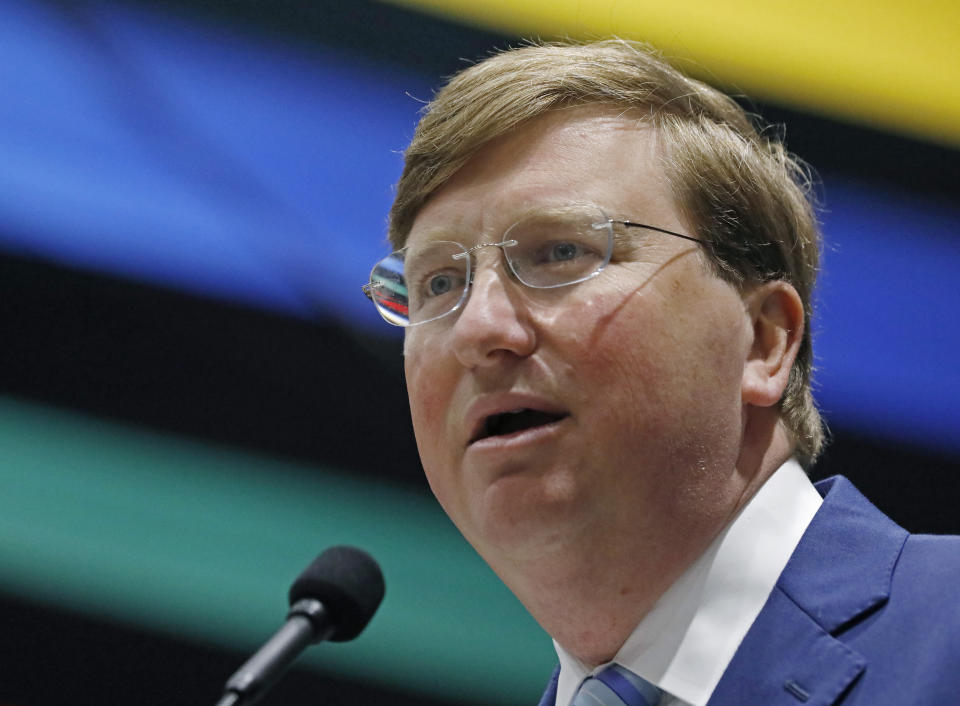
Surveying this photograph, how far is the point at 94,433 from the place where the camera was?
2305 millimetres

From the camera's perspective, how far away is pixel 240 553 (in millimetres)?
2264

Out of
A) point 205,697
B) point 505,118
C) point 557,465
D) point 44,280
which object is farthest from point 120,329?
point 557,465

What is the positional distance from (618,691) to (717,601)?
17 centimetres

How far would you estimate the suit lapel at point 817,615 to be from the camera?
1.15m

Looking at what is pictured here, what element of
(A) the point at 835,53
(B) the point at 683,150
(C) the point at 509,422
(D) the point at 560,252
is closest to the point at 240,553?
(C) the point at 509,422

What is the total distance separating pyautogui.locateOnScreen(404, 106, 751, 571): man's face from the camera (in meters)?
1.28

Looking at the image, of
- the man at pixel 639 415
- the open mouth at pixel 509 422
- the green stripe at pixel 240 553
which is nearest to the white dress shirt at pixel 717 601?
the man at pixel 639 415

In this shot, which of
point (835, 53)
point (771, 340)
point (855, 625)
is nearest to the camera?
point (855, 625)

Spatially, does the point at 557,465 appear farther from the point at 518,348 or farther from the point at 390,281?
Result: the point at 390,281

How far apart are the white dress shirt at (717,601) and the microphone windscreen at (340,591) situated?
1.28 feet

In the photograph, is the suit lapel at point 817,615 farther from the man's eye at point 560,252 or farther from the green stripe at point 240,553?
the green stripe at point 240,553

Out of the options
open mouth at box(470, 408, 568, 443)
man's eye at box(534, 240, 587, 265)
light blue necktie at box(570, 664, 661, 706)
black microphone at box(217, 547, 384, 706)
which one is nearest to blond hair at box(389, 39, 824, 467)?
man's eye at box(534, 240, 587, 265)

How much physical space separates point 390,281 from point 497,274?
31cm

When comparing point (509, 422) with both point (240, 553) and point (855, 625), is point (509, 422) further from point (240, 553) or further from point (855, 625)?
point (240, 553)
